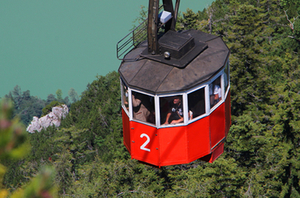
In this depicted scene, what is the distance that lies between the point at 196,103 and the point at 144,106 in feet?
4.54

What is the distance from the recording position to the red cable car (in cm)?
1204

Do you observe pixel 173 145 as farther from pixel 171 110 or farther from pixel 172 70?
pixel 172 70

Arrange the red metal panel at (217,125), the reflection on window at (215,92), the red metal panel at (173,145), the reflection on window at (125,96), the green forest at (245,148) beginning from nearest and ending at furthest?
1. the red metal panel at (173,145)
2. the reflection on window at (215,92)
3. the red metal panel at (217,125)
4. the reflection on window at (125,96)
5. the green forest at (245,148)

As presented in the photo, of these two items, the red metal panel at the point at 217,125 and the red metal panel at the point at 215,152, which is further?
the red metal panel at the point at 215,152

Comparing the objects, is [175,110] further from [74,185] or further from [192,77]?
[74,185]

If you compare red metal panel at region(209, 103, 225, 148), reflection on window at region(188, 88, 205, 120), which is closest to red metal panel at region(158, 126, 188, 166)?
reflection on window at region(188, 88, 205, 120)

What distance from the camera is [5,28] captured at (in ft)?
504

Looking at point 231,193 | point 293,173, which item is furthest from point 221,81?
point 293,173

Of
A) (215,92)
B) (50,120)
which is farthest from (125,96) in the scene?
(50,120)

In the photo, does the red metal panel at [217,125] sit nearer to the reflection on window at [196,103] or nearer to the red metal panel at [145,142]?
the reflection on window at [196,103]

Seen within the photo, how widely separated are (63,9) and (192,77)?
151929mm

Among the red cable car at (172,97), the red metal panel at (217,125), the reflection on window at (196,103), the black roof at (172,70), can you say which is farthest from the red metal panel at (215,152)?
the black roof at (172,70)

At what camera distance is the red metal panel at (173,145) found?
12.3 metres

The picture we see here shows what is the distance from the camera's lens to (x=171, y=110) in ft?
39.8
